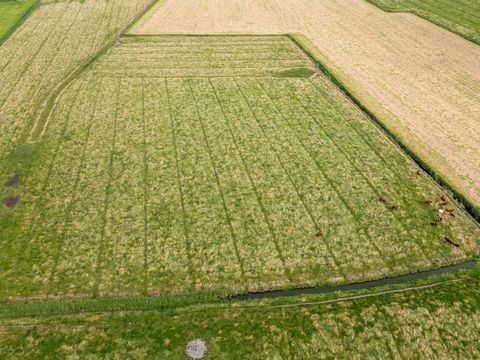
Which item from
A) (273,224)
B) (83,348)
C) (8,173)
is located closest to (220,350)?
(83,348)

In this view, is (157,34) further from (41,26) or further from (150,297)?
(150,297)

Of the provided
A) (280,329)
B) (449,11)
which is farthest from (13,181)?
(449,11)

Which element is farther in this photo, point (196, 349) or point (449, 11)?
point (449, 11)

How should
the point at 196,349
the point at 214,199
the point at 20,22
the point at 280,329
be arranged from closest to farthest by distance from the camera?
1. the point at 196,349
2. the point at 280,329
3. the point at 214,199
4. the point at 20,22

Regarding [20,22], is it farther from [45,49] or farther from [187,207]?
[187,207]

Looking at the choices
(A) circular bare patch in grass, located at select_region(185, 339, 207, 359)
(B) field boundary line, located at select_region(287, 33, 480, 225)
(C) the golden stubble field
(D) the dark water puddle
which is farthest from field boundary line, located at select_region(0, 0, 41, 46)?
(A) circular bare patch in grass, located at select_region(185, 339, 207, 359)

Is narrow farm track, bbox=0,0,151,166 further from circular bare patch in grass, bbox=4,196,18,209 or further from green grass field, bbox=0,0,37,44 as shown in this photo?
circular bare patch in grass, bbox=4,196,18,209

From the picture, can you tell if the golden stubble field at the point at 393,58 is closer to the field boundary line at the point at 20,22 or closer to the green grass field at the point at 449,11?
the green grass field at the point at 449,11
